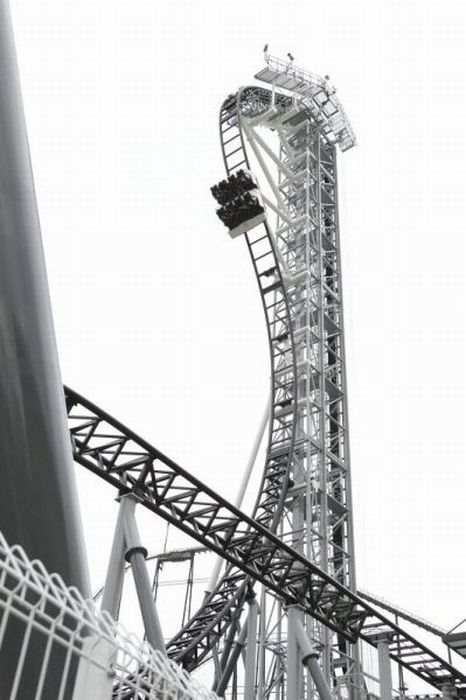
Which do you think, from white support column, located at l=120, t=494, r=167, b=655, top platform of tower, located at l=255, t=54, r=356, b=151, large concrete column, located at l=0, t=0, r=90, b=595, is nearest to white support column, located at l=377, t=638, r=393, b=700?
white support column, located at l=120, t=494, r=167, b=655

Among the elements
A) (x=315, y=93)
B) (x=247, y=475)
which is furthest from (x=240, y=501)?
(x=315, y=93)

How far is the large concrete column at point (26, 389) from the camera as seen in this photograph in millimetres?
5352

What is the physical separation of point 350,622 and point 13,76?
45.9 feet

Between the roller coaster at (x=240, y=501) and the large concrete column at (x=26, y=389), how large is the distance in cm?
1

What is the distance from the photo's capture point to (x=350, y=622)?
17000 mm

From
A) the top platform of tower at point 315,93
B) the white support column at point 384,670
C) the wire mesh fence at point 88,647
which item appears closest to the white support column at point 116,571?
the white support column at point 384,670

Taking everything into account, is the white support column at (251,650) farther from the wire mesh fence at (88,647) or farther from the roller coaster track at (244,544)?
the wire mesh fence at (88,647)

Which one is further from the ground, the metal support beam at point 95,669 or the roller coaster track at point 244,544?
the roller coaster track at point 244,544

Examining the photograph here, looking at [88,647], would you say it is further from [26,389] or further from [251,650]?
[251,650]

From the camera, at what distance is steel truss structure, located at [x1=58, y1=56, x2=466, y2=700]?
47.9 feet

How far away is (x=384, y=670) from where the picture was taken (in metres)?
16.7

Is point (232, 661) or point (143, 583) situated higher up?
point (232, 661)

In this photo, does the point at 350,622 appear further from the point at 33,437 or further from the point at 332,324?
the point at 33,437

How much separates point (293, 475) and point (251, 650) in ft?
17.7
